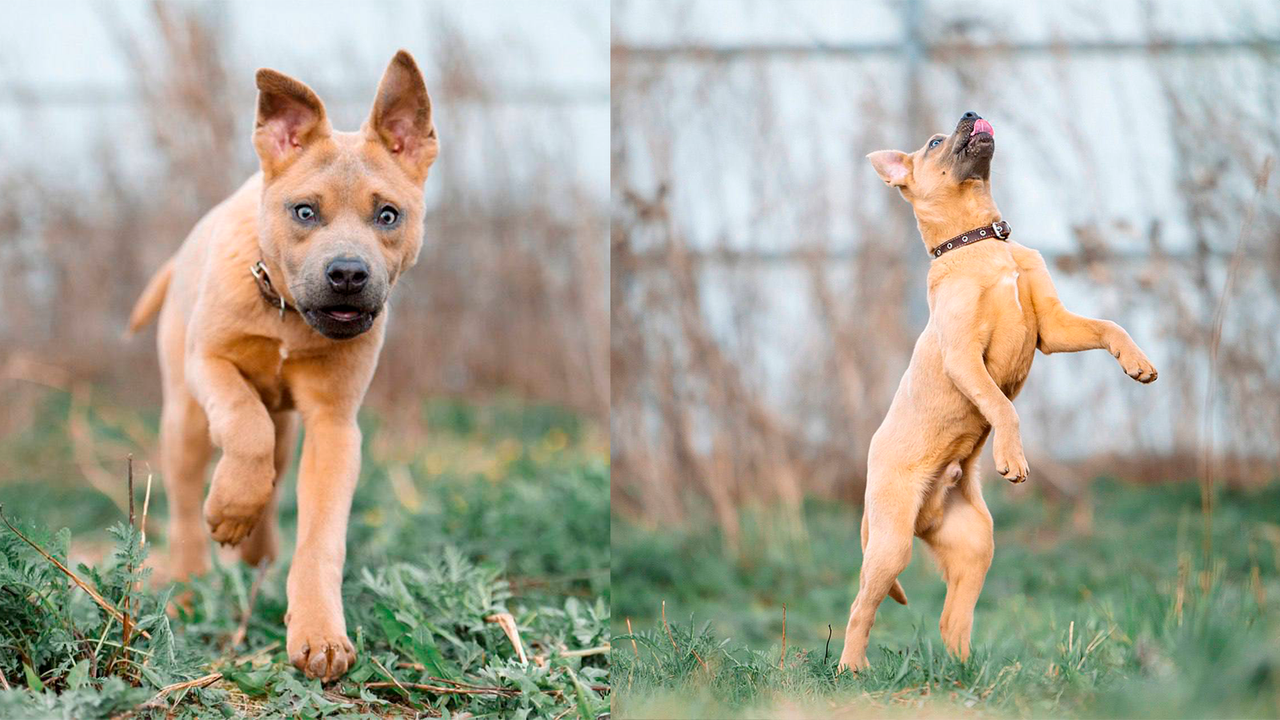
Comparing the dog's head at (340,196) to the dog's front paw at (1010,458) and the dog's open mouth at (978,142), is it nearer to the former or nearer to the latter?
the dog's open mouth at (978,142)

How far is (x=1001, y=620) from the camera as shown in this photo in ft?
13.7

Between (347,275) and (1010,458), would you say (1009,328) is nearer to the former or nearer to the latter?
(1010,458)

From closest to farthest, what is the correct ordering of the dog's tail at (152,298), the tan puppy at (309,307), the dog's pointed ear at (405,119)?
the tan puppy at (309,307), the dog's pointed ear at (405,119), the dog's tail at (152,298)

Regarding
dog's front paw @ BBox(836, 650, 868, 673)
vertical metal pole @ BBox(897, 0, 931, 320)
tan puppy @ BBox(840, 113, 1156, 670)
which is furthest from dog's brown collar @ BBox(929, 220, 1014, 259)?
vertical metal pole @ BBox(897, 0, 931, 320)

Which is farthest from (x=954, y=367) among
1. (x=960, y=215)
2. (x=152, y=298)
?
(x=152, y=298)

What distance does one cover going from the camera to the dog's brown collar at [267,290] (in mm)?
3441

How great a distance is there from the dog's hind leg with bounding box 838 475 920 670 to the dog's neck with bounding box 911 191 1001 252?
1.80ft

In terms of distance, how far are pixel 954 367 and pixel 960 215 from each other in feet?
1.16

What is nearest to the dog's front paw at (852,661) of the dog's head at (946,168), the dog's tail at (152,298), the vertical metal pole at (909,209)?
the dog's head at (946,168)

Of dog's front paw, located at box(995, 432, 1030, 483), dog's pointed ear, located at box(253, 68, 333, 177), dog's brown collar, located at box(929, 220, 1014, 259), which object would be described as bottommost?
dog's front paw, located at box(995, 432, 1030, 483)

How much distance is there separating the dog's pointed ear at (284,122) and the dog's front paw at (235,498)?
888 millimetres

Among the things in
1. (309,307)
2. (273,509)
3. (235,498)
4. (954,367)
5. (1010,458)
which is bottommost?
(273,509)

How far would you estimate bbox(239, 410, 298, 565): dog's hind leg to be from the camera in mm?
4289

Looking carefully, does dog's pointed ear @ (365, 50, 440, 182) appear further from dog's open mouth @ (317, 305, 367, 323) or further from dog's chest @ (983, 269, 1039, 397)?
dog's chest @ (983, 269, 1039, 397)
